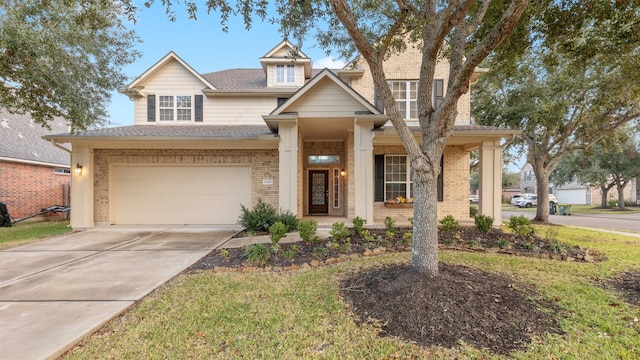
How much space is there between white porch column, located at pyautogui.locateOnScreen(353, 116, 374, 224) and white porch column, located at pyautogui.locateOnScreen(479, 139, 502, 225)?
13.5 ft

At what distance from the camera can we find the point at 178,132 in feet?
33.2

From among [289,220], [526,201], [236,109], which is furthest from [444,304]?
[526,201]

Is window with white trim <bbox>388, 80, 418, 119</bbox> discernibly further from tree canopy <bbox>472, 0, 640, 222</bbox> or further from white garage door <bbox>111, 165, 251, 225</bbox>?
white garage door <bbox>111, 165, 251, 225</bbox>

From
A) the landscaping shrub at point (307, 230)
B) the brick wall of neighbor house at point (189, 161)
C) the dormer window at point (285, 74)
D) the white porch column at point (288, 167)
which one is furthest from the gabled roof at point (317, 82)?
the dormer window at point (285, 74)

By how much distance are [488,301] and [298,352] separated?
7.99ft

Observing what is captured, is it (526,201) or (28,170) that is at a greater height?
(28,170)

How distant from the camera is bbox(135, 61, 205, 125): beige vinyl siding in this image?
11.7m

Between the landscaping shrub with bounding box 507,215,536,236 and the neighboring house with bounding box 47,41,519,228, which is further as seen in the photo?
the neighboring house with bounding box 47,41,519,228

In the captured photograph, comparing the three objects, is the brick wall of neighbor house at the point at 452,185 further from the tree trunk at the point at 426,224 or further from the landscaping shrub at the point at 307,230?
the tree trunk at the point at 426,224

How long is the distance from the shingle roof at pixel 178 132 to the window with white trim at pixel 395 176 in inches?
186

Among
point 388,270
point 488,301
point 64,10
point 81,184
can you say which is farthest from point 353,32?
point 81,184

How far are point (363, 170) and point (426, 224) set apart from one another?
4.70 meters

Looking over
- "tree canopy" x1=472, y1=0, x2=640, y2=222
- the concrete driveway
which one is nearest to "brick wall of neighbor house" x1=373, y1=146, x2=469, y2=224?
"tree canopy" x1=472, y1=0, x2=640, y2=222

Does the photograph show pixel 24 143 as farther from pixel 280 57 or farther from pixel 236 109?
pixel 280 57
